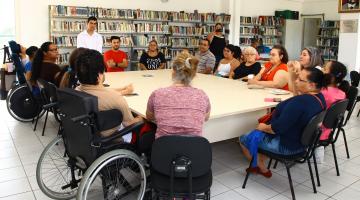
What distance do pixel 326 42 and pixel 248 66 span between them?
6.89m

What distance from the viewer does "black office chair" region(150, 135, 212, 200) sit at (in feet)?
6.03

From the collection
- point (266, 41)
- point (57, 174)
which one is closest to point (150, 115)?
point (57, 174)

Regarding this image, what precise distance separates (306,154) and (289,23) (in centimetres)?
909

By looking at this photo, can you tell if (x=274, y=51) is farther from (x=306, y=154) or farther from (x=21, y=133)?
(x=21, y=133)

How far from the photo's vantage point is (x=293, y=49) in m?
11.0

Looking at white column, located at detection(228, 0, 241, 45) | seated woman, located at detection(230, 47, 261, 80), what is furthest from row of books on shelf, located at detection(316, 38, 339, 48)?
seated woman, located at detection(230, 47, 261, 80)

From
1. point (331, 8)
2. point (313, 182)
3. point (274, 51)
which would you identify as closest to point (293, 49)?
point (331, 8)

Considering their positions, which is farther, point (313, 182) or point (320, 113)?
point (313, 182)

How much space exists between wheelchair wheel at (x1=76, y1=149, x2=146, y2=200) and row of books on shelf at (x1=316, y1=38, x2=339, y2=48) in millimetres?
9369

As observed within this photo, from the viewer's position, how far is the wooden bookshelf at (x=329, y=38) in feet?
32.9

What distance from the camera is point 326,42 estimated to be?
10.3m

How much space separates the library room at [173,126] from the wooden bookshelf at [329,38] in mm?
4836

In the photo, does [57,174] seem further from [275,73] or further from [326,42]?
[326,42]

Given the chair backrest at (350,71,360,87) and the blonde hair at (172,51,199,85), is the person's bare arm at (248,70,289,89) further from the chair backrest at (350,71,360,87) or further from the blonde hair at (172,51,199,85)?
the chair backrest at (350,71,360,87)
